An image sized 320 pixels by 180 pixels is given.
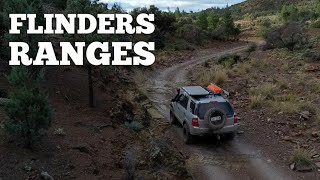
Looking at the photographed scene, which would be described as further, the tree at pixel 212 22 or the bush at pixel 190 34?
the tree at pixel 212 22

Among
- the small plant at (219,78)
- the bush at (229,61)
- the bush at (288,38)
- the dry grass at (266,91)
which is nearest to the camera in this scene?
the dry grass at (266,91)

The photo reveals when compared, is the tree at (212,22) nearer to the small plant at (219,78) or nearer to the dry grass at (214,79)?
the dry grass at (214,79)

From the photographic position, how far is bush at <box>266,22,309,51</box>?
115 feet

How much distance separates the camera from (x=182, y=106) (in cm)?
1482

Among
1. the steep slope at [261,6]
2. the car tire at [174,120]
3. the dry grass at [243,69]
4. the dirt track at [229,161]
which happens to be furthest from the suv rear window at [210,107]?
the steep slope at [261,6]

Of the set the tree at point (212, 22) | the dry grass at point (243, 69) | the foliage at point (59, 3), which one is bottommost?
the dry grass at point (243, 69)

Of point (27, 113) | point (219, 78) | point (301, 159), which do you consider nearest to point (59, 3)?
point (219, 78)

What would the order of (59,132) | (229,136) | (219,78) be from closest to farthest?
(59,132) → (229,136) → (219,78)

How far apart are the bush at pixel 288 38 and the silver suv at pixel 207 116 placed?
73.5 ft

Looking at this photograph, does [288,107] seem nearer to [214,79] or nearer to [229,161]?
[229,161]

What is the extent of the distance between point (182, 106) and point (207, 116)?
2018mm

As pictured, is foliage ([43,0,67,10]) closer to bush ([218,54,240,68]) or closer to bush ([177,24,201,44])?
bush ([218,54,240,68])

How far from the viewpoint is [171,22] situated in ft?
170

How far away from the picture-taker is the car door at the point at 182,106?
1449 cm
